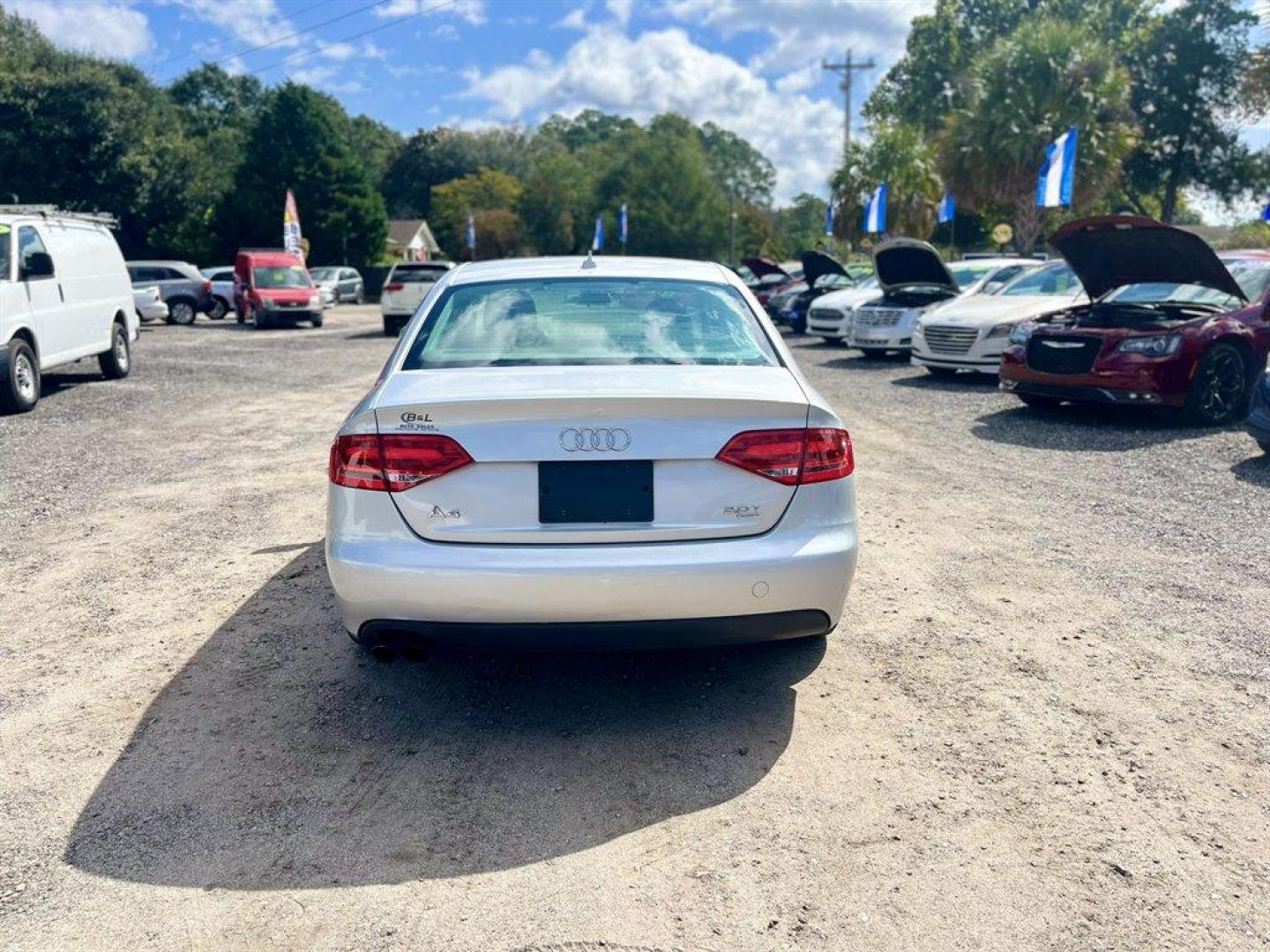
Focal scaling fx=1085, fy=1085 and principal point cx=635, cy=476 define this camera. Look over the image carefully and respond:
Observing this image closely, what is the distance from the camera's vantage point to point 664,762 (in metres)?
3.54

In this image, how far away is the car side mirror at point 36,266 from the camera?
11648 millimetres

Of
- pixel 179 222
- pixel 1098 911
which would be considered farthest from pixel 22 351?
pixel 179 222

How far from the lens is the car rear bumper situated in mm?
3385

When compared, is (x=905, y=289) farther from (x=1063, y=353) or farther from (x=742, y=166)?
(x=742, y=166)

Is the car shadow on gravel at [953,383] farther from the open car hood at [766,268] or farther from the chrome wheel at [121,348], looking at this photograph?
the open car hood at [766,268]

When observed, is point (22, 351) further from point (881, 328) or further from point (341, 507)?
point (881, 328)

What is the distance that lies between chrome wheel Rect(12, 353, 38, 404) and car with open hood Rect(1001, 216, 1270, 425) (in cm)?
1045

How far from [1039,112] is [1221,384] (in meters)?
23.6

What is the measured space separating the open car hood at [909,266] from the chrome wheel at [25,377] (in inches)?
452

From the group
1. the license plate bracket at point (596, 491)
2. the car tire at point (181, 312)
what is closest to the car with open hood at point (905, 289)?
the license plate bracket at point (596, 491)

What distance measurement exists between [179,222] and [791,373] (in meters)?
52.3

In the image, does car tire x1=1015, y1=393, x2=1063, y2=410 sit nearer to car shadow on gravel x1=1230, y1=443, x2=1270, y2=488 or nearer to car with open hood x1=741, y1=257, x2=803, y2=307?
car shadow on gravel x1=1230, y1=443, x2=1270, y2=488

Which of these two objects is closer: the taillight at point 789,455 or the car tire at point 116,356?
the taillight at point 789,455

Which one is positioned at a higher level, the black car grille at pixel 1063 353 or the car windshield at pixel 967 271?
the car windshield at pixel 967 271
